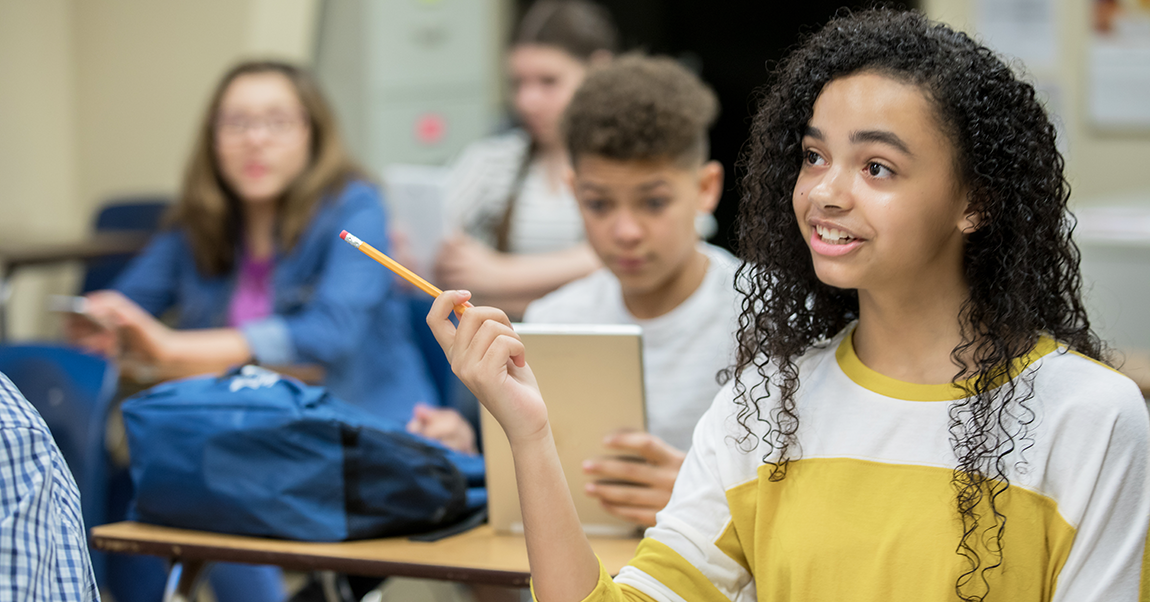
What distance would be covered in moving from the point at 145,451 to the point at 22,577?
2.25 ft

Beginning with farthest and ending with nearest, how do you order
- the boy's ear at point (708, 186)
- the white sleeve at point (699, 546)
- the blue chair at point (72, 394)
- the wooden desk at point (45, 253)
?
the wooden desk at point (45, 253), the blue chair at point (72, 394), the boy's ear at point (708, 186), the white sleeve at point (699, 546)

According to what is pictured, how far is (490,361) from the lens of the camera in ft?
3.24

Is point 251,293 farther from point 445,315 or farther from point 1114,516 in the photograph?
point 1114,516

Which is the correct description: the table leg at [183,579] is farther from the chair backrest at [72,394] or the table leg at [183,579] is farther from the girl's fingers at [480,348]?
the chair backrest at [72,394]

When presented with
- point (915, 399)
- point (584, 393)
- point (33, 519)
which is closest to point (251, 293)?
point (584, 393)

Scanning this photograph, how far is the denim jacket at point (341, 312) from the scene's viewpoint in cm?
230

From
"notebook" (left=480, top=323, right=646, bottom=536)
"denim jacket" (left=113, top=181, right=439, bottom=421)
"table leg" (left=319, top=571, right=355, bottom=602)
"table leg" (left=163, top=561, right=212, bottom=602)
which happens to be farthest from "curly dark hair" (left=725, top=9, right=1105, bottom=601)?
"denim jacket" (left=113, top=181, right=439, bottom=421)

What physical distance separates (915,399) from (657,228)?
71 centimetres

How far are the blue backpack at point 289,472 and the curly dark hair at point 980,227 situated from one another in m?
0.51

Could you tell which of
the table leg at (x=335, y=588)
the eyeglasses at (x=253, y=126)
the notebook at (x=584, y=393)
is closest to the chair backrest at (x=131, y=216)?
the eyeglasses at (x=253, y=126)

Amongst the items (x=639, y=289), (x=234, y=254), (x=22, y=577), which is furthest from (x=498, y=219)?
(x=22, y=577)

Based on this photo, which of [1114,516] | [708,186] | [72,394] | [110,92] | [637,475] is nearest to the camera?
[1114,516]

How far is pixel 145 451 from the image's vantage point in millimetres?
1469

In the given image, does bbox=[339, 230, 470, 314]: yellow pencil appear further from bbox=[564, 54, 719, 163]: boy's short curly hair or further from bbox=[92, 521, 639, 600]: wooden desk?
bbox=[564, 54, 719, 163]: boy's short curly hair
